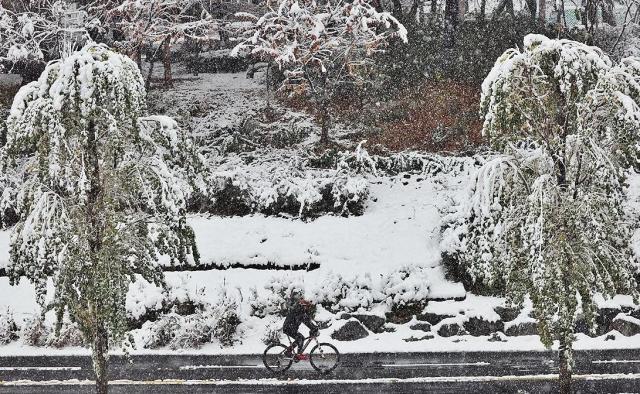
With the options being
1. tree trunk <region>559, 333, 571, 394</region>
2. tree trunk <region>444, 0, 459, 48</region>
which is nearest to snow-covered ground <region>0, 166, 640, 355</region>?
tree trunk <region>559, 333, 571, 394</region>

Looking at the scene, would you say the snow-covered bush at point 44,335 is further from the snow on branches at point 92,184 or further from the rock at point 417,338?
the rock at point 417,338

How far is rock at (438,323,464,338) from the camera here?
15.6m

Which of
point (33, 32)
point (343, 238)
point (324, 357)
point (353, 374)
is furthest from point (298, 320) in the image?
point (33, 32)

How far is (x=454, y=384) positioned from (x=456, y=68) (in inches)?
591

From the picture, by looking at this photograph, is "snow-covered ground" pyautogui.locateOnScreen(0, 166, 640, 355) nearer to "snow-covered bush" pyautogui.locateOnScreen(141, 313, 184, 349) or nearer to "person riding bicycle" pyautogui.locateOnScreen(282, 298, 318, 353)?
"snow-covered bush" pyautogui.locateOnScreen(141, 313, 184, 349)

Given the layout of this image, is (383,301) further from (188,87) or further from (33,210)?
(188,87)

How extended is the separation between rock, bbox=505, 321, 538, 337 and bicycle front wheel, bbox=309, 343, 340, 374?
13.7 ft

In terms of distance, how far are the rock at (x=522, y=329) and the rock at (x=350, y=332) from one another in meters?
3.33

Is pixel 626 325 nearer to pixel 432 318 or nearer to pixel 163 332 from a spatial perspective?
pixel 432 318

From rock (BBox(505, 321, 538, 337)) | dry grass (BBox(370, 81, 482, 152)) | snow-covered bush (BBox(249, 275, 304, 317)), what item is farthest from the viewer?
dry grass (BBox(370, 81, 482, 152))

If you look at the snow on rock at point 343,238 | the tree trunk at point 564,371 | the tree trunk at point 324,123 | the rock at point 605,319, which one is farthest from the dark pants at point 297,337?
the tree trunk at point 324,123

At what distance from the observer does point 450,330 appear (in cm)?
1565

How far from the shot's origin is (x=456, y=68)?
82.1ft

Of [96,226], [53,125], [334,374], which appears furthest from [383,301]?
[53,125]
